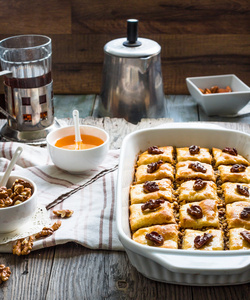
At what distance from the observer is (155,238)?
1220 mm

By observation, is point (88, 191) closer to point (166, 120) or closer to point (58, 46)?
point (166, 120)

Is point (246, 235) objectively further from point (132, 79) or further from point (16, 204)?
point (132, 79)

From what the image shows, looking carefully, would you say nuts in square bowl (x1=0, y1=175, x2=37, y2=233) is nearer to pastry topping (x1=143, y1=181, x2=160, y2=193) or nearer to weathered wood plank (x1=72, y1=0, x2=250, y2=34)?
pastry topping (x1=143, y1=181, x2=160, y2=193)

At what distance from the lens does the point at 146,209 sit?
4.44ft

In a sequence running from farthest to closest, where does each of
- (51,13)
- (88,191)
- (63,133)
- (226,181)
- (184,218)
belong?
(51,13) < (63,133) < (88,191) < (226,181) < (184,218)

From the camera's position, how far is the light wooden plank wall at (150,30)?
2.58 metres

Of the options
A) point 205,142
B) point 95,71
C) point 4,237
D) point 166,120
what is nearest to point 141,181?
point 205,142

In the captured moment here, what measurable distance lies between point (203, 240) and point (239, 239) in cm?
9

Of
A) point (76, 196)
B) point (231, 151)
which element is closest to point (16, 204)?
point (76, 196)

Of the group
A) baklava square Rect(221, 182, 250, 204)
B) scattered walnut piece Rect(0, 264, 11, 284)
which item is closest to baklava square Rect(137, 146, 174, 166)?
baklava square Rect(221, 182, 250, 204)

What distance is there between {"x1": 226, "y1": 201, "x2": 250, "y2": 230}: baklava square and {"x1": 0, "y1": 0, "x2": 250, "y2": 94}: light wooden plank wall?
148 cm

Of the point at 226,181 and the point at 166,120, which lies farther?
the point at 166,120

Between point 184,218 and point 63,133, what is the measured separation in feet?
2.26

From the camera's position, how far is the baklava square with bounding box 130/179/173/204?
1408 mm
